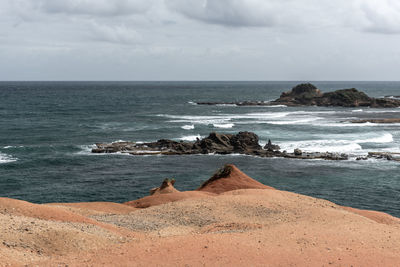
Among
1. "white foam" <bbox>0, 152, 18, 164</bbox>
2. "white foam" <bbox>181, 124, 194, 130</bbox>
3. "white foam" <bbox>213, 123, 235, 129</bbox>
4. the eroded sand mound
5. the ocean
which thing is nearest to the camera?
the eroded sand mound

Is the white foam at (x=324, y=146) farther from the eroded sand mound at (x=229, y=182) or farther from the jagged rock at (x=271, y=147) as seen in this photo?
the eroded sand mound at (x=229, y=182)

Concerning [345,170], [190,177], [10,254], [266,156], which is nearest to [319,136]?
[266,156]

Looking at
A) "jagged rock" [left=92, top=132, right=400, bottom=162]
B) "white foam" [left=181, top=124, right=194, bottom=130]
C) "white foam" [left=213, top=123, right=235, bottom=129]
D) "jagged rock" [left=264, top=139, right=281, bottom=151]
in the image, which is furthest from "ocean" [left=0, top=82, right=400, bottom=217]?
"jagged rock" [left=92, top=132, right=400, bottom=162]

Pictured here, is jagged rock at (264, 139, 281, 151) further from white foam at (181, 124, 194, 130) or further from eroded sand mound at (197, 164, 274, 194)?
eroded sand mound at (197, 164, 274, 194)

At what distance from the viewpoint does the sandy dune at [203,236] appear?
14688 mm

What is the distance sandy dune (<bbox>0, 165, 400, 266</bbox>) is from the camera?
1469 cm

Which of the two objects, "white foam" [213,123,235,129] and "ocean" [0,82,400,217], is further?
"white foam" [213,123,235,129]

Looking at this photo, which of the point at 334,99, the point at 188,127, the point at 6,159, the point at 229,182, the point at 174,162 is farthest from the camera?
the point at 334,99

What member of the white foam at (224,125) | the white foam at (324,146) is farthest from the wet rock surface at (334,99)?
the white foam at (324,146)

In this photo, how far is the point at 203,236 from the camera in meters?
17.0

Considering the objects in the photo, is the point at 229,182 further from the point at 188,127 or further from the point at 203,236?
the point at 188,127

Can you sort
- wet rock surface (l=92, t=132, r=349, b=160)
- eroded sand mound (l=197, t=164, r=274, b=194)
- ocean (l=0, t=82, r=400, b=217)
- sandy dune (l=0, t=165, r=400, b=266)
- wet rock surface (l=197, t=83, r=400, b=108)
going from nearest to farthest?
sandy dune (l=0, t=165, r=400, b=266)
eroded sand mound (l=197, t=164, r=274, b=194)
ocean (l=0, t=82, r=400, b=217)
wet rock surface (l=92, t=132, r=349, b=160)
wet rock surface (l=197, t=83, r=400, b=108)

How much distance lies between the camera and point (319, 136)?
215 ft

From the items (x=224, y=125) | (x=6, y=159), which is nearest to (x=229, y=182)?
(x=6, y=159)
